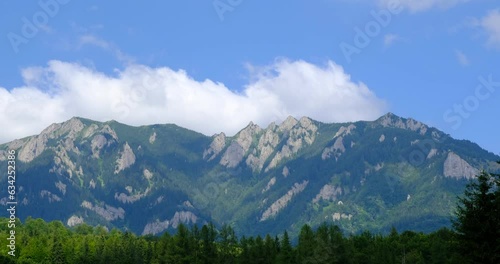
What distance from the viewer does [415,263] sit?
186375 mm

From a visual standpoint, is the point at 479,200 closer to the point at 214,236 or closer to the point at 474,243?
the point at 474,243

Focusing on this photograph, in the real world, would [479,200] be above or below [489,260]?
above

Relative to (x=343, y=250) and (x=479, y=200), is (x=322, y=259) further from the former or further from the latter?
(x=479, y=200)

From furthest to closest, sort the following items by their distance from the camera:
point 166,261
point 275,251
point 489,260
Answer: point 275,251
point 166,261
point 489,260

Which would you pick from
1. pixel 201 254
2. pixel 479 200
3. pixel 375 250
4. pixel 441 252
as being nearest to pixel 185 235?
pixel 201 254

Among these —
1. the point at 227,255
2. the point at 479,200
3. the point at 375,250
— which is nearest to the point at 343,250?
the point at 375,250

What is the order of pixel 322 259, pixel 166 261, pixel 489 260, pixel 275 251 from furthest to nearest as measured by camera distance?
pixel 275 251, pixel 166 261, pixel 322 259, pixel 489 260

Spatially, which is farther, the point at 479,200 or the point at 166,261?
the point at 166,261

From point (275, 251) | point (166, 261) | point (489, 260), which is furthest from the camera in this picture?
point (275, 251)

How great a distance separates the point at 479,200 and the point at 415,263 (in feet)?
446

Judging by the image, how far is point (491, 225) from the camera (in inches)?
2206

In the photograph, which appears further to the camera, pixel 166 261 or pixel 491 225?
pixel 166 261

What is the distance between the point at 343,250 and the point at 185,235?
156ft

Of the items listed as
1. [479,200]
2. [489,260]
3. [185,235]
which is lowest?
[489,260]
